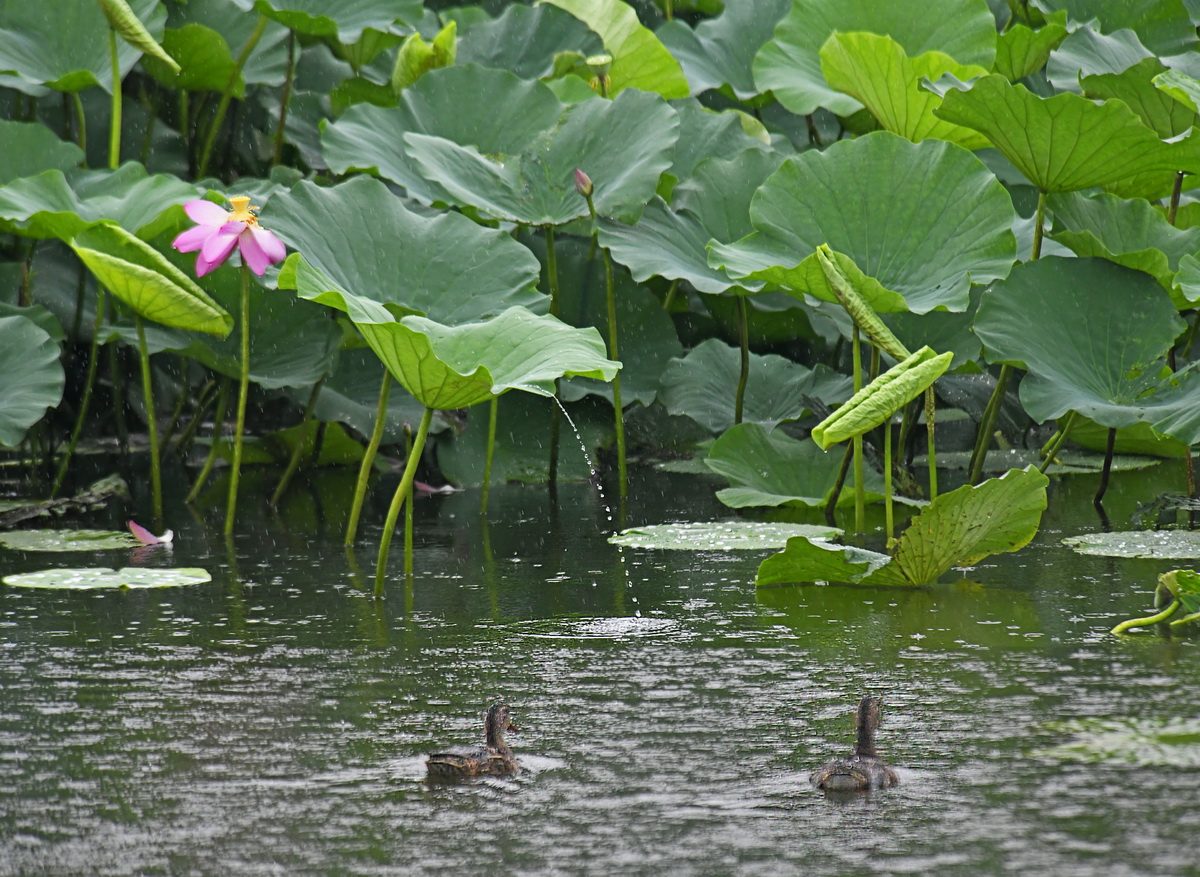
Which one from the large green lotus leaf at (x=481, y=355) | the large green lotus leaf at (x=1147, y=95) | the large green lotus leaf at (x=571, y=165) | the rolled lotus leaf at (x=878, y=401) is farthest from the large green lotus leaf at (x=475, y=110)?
the rolled lotus leaf at (x=878, y=401)

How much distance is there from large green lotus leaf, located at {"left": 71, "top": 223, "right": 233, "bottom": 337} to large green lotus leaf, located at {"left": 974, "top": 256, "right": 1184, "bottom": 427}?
1588mm

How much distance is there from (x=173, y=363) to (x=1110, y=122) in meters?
3.13

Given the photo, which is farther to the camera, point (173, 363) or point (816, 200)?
point (173, 363)

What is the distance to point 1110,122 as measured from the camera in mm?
2756

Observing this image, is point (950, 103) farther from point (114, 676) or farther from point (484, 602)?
point (114, 676)

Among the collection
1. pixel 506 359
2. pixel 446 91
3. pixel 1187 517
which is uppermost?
pixel 446 91

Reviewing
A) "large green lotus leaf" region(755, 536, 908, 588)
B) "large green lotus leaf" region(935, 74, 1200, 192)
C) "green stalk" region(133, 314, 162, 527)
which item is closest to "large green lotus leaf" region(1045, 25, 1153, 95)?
"large green lotus leaf" region(935, 74, 1200, 192)

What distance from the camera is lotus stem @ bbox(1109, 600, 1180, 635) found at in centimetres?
197

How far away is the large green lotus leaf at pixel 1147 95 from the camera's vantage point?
3.17m

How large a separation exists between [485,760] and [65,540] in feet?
5.75

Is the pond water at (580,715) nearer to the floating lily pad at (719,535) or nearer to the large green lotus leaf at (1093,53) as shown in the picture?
the floating lily pad at (719,535)

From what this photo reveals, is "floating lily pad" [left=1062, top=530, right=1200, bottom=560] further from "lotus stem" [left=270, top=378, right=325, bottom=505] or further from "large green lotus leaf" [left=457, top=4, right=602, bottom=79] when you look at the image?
"large green lotus leaf" [left=457, top=4, right=602, bottom=79]

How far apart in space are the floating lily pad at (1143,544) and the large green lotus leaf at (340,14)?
2.46 metres

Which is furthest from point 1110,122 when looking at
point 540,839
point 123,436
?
Answer: point 123,436
